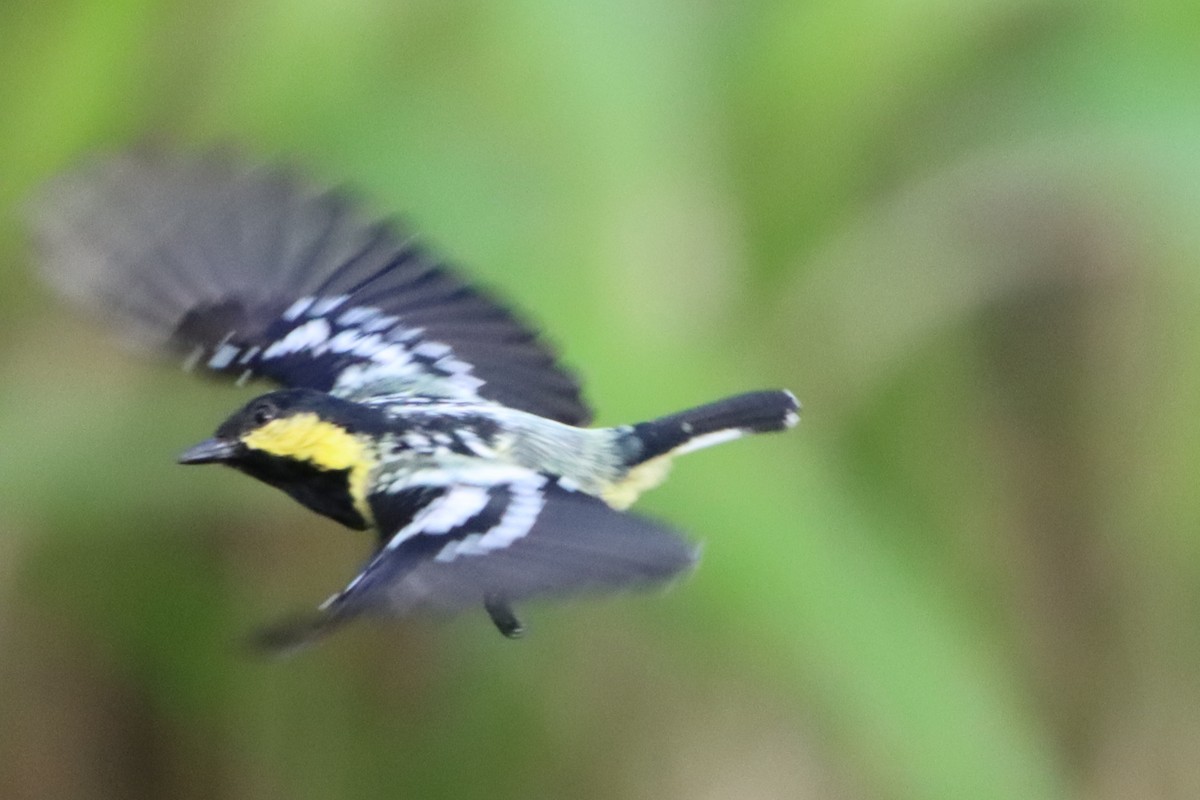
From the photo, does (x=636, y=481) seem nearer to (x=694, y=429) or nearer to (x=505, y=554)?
(x=694, y=429)

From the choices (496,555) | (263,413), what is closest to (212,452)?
(263,413)

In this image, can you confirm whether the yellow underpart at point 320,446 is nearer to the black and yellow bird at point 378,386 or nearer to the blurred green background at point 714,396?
the black and yellow bird at point 378,386

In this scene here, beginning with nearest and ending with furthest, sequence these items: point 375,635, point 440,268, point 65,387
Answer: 1. point 440,268
2. point 65,387
3. point 375,635

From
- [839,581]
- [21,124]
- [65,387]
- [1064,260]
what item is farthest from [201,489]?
[1064,260]

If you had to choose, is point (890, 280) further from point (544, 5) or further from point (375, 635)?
point (375, 635)

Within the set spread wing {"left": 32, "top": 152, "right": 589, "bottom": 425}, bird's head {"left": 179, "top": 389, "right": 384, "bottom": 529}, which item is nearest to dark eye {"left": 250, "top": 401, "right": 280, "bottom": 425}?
bird's head {"left": 179, "top": 389, "right": 384, "bottom": 529}

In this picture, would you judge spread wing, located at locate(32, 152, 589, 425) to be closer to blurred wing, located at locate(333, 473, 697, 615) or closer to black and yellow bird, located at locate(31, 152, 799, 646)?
black and yellow bird, located at locate(31, 152, 799, 646)
